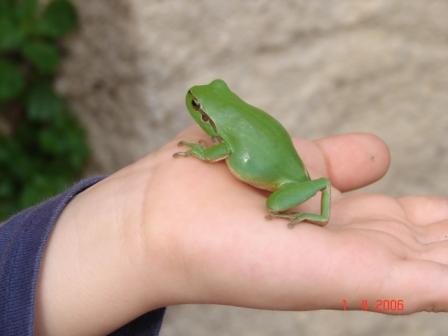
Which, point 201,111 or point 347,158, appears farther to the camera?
point 347,158

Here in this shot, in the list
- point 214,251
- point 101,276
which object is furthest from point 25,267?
point 214,251

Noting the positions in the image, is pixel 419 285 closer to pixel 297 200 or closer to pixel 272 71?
pixel 297 200

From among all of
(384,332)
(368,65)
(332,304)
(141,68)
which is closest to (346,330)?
(384,332)

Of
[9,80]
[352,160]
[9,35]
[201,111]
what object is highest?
[9,35]

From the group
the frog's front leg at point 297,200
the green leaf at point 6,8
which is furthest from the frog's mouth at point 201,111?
the green leaf at point 6,8

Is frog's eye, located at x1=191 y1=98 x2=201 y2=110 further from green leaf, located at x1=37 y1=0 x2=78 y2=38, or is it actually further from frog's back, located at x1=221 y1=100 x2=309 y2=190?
green leaf, located at x1=37 y1=0 x2=78 y2=38
